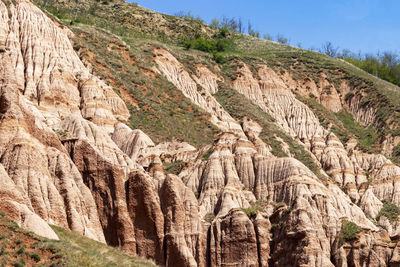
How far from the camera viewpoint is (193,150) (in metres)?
72.3

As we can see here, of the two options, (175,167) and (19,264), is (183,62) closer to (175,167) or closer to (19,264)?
(175,167)

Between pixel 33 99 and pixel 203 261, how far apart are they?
2592 cm

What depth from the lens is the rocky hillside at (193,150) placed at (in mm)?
47562

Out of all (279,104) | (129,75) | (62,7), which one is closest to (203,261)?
(129,75)

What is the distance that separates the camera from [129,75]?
3612 inches

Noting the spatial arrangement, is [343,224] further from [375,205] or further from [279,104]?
[279,104]

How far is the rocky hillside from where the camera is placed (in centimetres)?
4756

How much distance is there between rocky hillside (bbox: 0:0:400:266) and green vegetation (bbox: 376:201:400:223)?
0.17 metres

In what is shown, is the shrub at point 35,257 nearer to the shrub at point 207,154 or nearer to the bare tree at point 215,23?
the shrub at point 207,154

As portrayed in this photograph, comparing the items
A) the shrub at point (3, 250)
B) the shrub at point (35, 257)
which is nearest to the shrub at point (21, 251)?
the shrub at point (35, 257)

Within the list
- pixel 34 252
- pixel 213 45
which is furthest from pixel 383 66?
pixel 34 252

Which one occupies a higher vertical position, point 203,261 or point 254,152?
point 254,152

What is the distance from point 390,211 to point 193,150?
73.9ft

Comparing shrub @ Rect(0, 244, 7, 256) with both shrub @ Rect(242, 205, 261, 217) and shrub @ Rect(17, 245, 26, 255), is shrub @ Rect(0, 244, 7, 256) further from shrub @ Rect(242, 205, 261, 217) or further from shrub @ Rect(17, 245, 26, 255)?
shrub @ Rect(242, 205, 261, 217)
